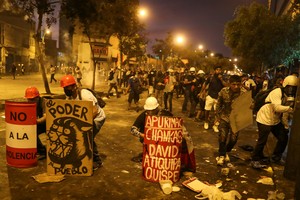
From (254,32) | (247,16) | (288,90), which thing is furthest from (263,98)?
(247,16)

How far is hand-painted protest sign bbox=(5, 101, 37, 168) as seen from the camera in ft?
17.4

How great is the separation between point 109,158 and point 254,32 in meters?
23.5

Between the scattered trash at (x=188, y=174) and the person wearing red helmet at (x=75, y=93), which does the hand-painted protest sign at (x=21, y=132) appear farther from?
the scattered trash at (x=188, y=174)

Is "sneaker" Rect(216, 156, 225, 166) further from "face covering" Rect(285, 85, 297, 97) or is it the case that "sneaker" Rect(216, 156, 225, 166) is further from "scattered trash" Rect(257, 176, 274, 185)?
"face covering" Rect(285, 85, 297, 97)

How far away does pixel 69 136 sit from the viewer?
5172 millimetres

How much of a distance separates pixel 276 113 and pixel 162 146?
2.55 metres

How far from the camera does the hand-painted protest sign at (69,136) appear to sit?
5113 millimetres

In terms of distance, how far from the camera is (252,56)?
28.0m

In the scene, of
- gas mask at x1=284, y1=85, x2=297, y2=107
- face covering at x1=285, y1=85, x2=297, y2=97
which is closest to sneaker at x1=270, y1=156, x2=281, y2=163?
gas mask at x1=284, y1=85, x2=297, y2=107

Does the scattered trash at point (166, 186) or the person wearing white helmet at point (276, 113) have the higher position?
the person wearing white helmet at point (276, 113)

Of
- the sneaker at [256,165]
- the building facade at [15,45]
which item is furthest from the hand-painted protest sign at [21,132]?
the building facade at [15,45]

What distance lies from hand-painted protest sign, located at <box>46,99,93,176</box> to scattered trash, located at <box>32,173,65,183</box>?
0.07m

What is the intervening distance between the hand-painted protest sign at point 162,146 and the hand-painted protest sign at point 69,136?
970 millimetres

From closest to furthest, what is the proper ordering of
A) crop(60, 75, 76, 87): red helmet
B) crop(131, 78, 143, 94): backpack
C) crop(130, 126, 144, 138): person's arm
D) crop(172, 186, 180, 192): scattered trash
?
1. crop(172, 186, 180, 192): scattered trash
2. crop(60, 75, 76, 87): red helmet
3. crop(130, 126, 144, 138): person's arm
4. crop(131, 78, 143, 94): backpack
